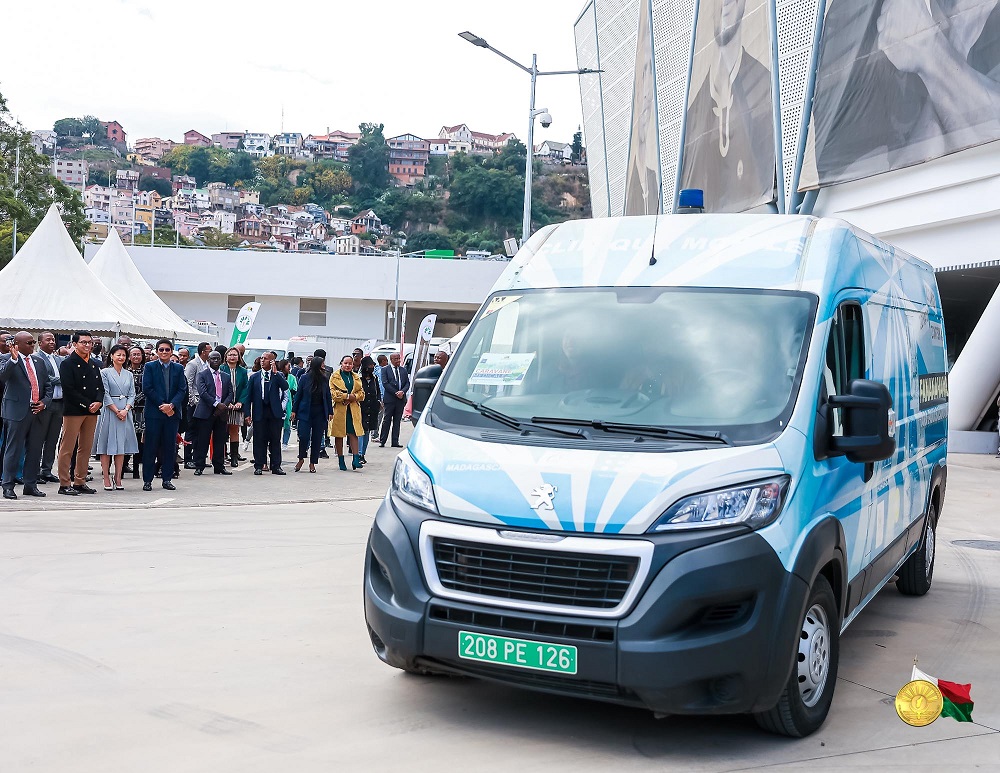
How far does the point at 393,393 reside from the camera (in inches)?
851

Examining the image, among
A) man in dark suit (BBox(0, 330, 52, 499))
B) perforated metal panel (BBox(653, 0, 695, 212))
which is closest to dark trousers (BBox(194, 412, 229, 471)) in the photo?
man in dark suit (BBox(0, 330, 52, 499))

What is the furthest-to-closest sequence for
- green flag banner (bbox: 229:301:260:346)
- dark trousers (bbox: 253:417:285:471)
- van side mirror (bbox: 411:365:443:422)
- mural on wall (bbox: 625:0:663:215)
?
1. mural on wall (bbox: 625:0:663:215)
2. green flag banner (bbox: 229:301:260:346)
3. dark trousers (bbox: 253:417:285:471)
4. van side mirror (bbox: 411:365:443:422)

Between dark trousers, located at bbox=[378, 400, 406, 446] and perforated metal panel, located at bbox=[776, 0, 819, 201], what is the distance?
12.2 m

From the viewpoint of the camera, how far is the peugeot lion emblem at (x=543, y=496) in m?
4.60

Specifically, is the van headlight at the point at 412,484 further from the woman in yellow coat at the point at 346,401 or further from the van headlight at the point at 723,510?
the woman in yellow coat at the point at 346,401

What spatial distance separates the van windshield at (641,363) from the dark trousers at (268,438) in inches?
425

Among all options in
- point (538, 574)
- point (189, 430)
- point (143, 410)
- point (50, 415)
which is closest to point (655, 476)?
point (538, 574)

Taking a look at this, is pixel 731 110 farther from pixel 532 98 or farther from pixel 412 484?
pixel 412 484

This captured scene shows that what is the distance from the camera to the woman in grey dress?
532 inches

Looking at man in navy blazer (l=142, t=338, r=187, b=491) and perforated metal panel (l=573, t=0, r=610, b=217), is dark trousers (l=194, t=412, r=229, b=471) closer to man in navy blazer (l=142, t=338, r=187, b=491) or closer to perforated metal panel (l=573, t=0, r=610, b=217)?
man in navy blazer (l=142, t=338, r=187, b=491)

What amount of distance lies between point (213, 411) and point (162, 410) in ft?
6.53

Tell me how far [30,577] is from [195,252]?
60.1 metres

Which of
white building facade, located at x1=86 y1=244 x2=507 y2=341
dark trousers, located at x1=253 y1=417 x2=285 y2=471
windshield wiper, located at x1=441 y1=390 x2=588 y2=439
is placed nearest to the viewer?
windshield wiper, located at x1=441 y1=390 x2=588 y2=439

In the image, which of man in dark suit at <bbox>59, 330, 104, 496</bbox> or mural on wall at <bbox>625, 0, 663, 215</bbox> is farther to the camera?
mural on wall at <bbox>625, 0, 663, 215</bbox>
